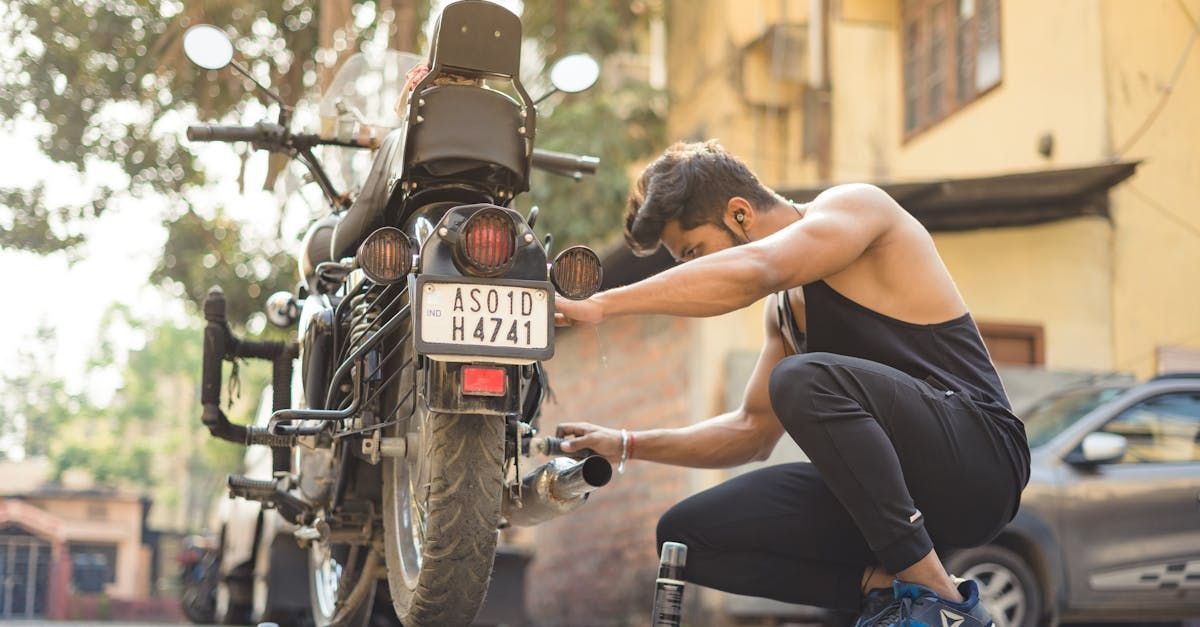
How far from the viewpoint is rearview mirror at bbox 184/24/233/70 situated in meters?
5.12

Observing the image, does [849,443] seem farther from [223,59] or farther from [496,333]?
[223,59]

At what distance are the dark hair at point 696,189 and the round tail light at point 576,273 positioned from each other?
52cm

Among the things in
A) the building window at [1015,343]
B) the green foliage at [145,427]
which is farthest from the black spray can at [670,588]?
the green foliage at [145,427]

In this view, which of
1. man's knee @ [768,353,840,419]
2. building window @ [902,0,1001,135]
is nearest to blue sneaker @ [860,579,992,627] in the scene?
man's knee @ [768,353,840,419]

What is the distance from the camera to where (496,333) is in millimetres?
3559

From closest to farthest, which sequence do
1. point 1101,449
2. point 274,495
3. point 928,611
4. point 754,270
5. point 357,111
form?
point 928,611, point 754,270, point 274,495, point 357,111, point 1101,449

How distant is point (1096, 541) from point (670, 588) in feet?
18.9

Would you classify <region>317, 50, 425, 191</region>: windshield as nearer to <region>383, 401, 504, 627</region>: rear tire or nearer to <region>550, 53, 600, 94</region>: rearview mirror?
<region>550, 53, 600, 94</region>: rearview mirror

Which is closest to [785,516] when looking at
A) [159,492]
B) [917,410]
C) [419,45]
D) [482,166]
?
[917,410]

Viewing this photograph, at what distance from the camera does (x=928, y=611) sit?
11.1ft

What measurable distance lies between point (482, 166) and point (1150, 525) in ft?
19.6

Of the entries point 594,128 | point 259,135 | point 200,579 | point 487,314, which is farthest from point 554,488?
point 594,128

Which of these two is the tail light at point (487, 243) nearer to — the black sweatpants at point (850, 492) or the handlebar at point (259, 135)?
the black sweatpants at point (850, 492)

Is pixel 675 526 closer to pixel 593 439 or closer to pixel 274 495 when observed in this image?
pixel 593 439
